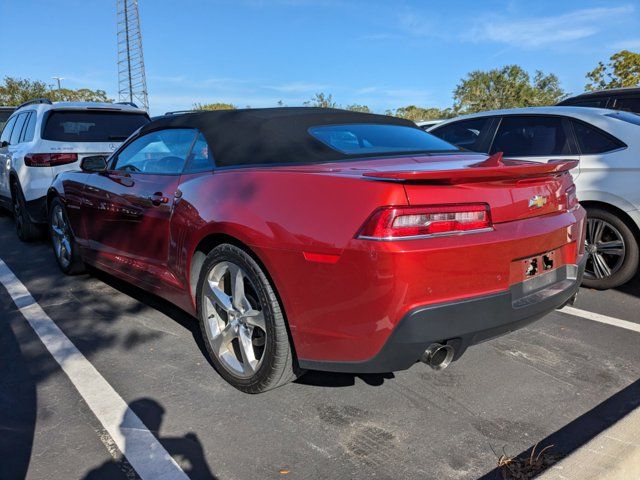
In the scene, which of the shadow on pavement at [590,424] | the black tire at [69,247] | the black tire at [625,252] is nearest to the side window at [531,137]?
the black tire at [625,252]

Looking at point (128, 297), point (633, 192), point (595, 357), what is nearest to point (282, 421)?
point (595, 357)

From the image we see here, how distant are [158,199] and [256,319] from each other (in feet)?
3.89

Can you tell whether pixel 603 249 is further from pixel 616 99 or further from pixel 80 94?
pixel 80 94

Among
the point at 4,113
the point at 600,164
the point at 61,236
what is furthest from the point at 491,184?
the point at 4,113

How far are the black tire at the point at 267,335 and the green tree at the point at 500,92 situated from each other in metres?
31.8

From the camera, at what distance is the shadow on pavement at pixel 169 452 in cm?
221

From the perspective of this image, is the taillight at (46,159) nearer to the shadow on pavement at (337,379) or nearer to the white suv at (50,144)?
the white suv at (50,144)

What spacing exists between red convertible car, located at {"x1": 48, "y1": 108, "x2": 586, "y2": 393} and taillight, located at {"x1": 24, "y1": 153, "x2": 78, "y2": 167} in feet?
10.2

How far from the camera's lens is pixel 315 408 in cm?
274

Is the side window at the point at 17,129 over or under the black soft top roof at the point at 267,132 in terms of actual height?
under

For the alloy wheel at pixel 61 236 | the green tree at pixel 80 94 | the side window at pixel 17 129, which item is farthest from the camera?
the green tree at pixel 80 94

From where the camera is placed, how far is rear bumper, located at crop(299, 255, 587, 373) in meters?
2.14

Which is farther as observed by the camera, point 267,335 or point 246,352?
point 246,352

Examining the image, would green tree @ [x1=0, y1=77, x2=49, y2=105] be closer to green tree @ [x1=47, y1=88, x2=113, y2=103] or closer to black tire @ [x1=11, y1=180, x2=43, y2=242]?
green tree @ [x1=47, y1=88, x2=113, y2=103]
